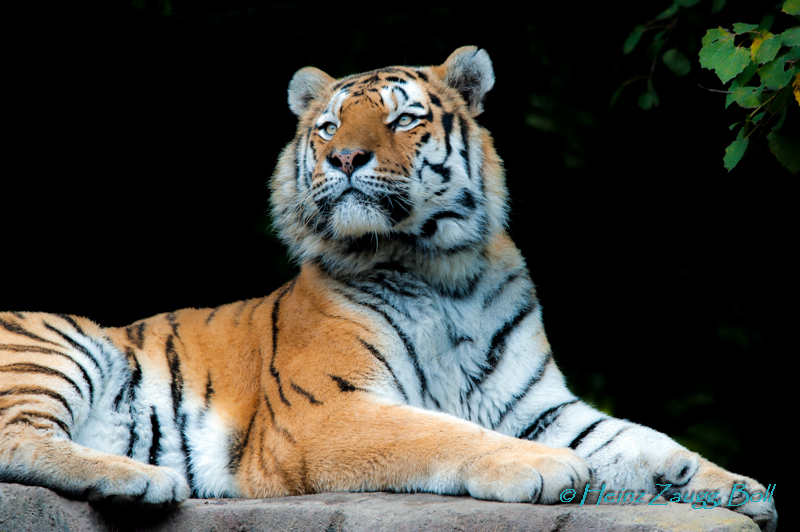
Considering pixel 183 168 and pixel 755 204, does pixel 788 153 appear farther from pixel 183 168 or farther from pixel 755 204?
pixel 183 168

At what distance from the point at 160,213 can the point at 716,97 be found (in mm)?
3229

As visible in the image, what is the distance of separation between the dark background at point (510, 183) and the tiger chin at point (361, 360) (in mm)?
1264

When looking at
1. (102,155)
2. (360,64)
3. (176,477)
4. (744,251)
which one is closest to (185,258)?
(102,155)

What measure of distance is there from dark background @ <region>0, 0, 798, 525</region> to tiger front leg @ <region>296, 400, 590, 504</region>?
186 cm

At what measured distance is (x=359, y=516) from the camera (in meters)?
1.79

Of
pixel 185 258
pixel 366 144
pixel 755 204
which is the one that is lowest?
pixel 185 258

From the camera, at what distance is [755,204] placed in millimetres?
4016

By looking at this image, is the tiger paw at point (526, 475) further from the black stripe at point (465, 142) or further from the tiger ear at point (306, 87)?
the tiger ear at point (306, 87)

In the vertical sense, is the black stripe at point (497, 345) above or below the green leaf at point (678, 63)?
below

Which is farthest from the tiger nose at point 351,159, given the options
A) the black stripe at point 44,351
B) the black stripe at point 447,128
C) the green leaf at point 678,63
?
the green leaf at point 678,63

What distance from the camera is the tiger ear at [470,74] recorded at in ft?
9.84

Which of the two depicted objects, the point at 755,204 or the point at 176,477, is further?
the point at 755,204

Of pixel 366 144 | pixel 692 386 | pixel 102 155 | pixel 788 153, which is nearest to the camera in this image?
pixel 788 153

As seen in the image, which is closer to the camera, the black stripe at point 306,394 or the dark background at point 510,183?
the black stripe at point 306,394
